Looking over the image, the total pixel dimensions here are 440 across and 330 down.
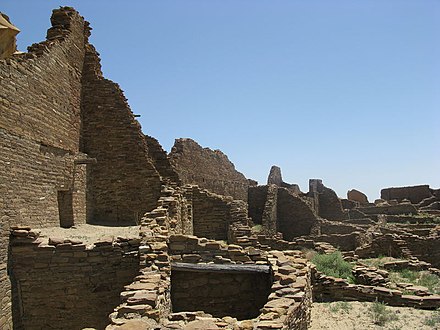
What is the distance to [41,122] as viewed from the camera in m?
10.2

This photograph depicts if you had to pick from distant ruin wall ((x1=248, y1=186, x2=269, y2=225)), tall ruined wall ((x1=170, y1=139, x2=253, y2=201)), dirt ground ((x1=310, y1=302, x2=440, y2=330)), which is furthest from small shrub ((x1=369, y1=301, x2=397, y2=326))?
distant ruin wall ((x1=248, y1=186, x2=269, y2=225))

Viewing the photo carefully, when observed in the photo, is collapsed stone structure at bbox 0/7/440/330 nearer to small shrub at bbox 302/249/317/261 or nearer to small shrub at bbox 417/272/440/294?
small shrub at bbox 302/249/317/261

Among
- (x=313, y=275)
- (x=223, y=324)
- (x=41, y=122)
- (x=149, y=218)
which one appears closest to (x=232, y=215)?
(x=149, y=218)

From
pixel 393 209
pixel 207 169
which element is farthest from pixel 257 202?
pixel 393 209

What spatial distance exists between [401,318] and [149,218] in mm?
6083

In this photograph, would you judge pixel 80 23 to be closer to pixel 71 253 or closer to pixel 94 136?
pixel 94 136

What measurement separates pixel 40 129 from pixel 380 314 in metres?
8.49

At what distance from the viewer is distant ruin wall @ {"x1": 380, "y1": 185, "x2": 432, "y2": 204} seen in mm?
33438

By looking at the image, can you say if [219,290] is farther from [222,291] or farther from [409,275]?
[409,275]

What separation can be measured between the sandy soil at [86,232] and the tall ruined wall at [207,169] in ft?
18.1

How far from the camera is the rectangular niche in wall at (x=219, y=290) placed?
27.0 feet

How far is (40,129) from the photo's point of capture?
33.2 ft

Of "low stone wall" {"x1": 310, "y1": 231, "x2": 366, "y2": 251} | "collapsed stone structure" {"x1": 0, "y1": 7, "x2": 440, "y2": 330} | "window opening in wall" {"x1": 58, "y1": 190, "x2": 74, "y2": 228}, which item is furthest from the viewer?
"low stone wall" {"x1": 310, "y1": 231, "x2": 366, "y2": 251}

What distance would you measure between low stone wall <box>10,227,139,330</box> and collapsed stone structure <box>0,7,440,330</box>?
20mm
